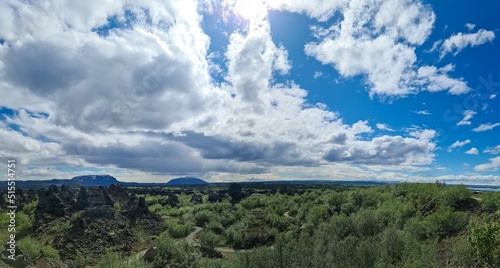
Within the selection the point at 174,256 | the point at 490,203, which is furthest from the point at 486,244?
the point at 174,256

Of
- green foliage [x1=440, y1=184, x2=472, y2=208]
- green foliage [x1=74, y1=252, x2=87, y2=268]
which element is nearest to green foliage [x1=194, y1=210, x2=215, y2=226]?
green foliage [x1=74, y1=252, x2=87, y2=268]

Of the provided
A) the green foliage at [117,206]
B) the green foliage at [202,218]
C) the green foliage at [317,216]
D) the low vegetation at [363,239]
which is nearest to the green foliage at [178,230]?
the low vegetation at [363,239]

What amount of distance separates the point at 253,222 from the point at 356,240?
61529mm

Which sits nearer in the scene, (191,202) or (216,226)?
(216,226)

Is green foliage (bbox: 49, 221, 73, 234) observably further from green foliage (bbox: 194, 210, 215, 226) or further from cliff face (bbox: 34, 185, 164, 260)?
green foliage (bbox: 194, 210, 215, 226)

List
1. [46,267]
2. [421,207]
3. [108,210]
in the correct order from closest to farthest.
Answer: [46,267] → [421,207] → [108,210]

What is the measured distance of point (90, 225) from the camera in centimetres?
9212

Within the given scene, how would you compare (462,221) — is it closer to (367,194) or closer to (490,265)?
(490,265)

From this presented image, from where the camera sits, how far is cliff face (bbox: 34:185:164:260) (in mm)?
83812

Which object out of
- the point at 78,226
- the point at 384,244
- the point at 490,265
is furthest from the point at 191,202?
the point at 490,265

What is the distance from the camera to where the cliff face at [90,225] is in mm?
83812

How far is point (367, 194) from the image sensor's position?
12169cm

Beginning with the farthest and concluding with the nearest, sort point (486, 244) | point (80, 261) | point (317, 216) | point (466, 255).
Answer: point (317, 216) < point (80, 261) < point (466, 255) < point (486, 244)

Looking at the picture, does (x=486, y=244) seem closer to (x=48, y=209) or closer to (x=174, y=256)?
(x=174, y=256)
